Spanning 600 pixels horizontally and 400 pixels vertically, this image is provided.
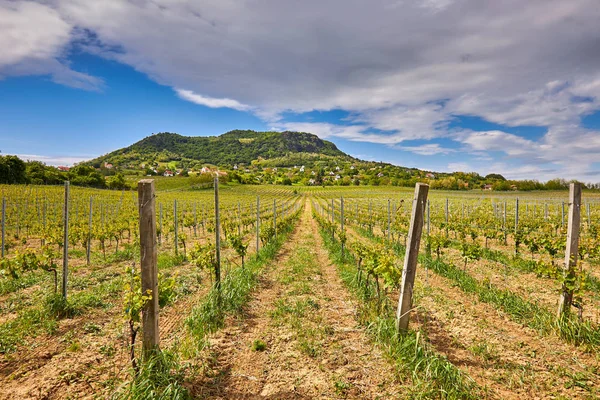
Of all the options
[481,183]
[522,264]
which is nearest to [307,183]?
[481,183]

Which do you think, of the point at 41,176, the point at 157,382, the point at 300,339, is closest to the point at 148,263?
the point at 157,382

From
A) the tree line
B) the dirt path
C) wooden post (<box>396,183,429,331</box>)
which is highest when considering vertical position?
the tree line

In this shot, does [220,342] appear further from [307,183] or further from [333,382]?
[307,183]

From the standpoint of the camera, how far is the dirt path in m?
3.47

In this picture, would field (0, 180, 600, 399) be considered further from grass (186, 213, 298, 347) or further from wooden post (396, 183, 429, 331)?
wooden post (396, 183, 429, 331)

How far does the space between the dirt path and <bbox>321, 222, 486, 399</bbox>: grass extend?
198 mm

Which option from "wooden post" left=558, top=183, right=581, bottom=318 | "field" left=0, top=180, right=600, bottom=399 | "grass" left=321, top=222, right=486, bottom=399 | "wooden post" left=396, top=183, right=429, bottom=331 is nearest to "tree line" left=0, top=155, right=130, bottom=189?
"field" left=0, top=180, right=600, bottom=399

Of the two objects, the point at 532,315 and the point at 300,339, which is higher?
the point at 532,315

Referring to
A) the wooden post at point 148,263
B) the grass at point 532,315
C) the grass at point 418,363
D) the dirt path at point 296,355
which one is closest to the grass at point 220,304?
the dirt path at point 296,355

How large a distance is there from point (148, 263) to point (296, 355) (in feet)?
8.08

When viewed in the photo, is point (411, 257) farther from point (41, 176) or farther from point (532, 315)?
point (41, 176)

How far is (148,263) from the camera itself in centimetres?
337

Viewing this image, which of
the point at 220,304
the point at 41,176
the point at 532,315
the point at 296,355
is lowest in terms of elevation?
the point at 296,355

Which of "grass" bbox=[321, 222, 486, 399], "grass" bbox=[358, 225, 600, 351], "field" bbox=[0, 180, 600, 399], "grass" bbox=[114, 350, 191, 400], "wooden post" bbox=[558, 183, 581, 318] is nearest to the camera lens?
"grass" bbox=[114, 350, 191, 400]
